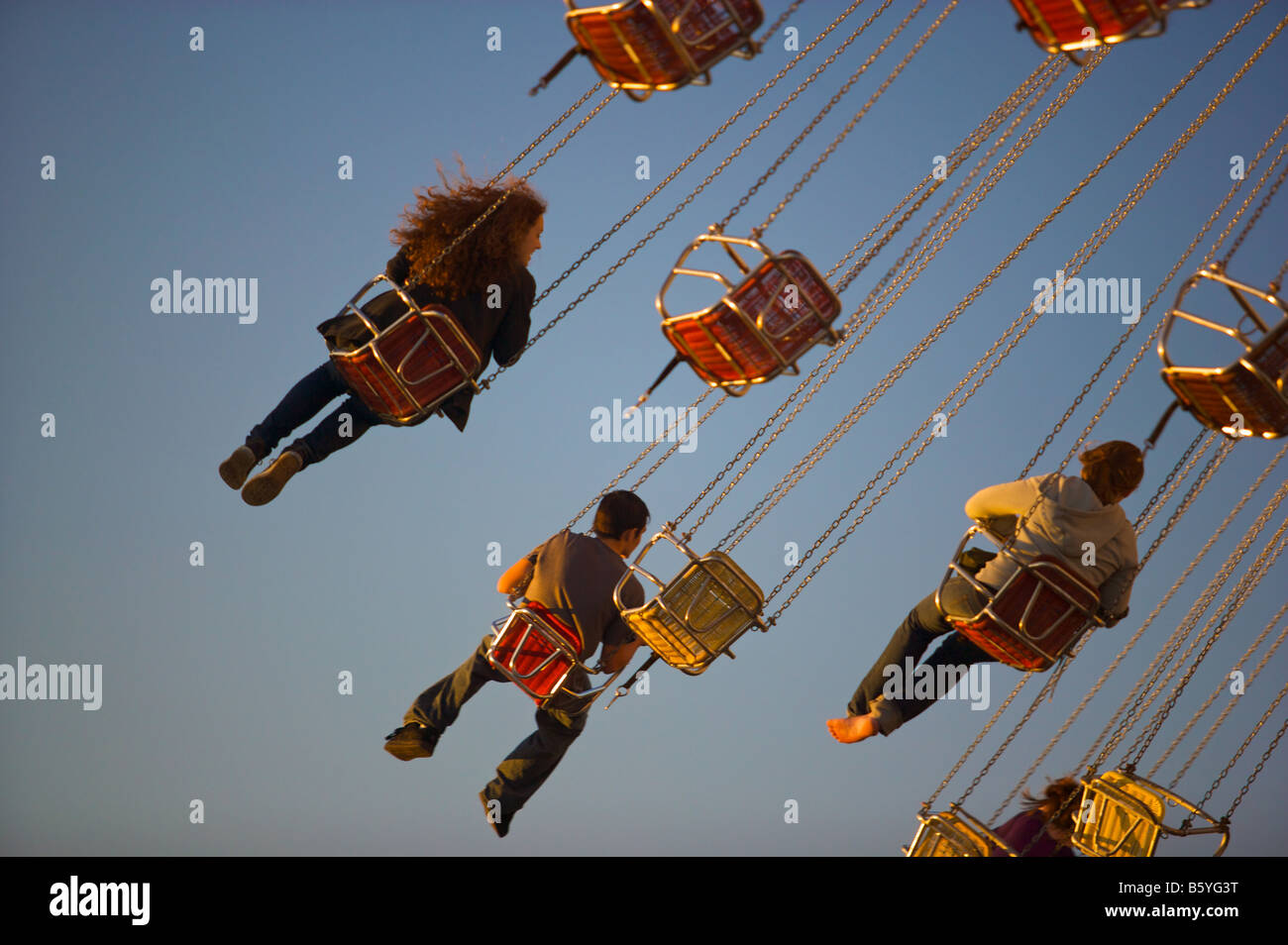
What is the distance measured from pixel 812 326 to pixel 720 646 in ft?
4.75

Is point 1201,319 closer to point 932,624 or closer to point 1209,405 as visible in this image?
point 1209,405

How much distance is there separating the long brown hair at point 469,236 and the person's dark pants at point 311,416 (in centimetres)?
65

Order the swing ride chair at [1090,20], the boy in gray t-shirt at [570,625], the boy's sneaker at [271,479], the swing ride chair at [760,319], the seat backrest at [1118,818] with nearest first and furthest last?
the swing ride chair at [1090,20] < the swing ride chair at [760,319] < the boy's sneaker at [271,479] < the boy in gray t-shirt at [570,625] < the seat backrest at [1118,818]

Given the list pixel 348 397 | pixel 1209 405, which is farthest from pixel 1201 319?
pixel 348 397

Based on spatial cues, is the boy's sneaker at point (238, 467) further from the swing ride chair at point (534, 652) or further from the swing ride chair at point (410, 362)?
the swing ride chair at point (534, 652)

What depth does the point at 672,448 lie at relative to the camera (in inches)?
290

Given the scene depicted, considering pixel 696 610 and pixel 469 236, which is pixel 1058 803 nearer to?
pixel 696 610

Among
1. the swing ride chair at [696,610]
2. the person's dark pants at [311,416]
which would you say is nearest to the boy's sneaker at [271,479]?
the person's dark pants at [311,416]

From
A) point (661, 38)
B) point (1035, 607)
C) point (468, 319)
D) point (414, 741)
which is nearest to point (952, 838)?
point (1035, 607)

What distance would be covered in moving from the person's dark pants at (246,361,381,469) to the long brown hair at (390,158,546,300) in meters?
0.65

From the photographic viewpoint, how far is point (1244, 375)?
6.24 metres

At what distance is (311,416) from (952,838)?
3349 millimetres

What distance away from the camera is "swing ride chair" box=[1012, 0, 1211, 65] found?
5.67 meters

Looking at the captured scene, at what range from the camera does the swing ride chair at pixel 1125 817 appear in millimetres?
7637
